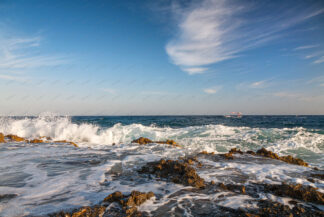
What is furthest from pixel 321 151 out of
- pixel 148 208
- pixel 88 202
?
pixel 88 202

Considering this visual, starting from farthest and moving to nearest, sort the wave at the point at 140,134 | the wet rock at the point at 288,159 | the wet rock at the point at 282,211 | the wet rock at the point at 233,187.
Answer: the wave at the point at 140,134 → the wet rock at the point at 288,159 → the wet rock at the point at 233,187 → the wet rock at the point at 282,211

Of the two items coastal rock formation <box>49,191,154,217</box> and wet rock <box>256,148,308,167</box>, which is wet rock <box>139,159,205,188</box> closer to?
coastal rock formation <box>49,191,154,217</box>

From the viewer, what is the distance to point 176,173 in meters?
4.12

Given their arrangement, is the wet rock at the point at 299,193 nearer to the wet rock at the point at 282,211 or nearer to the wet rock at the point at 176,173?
the wet rock at the point at 282,211

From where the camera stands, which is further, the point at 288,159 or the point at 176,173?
the point at 288,159

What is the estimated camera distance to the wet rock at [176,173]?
366 cm

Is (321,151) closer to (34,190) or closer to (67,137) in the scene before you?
(34,190)

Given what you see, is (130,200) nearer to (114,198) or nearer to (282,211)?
(114,198)

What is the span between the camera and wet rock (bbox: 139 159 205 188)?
3.66 m

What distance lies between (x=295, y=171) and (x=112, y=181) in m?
4.69

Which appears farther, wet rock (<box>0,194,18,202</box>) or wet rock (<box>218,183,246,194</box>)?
wet rock (<box>218,183,246,194</box>)

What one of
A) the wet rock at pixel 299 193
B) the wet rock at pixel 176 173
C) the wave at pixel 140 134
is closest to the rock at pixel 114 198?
the wet rock at pixel 176 173

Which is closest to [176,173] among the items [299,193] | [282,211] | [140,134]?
[282,211]

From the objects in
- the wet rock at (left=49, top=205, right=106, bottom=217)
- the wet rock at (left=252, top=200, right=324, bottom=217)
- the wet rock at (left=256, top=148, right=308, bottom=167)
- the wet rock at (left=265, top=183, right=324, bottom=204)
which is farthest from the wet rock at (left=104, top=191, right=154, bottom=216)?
the wet rock at (left=256, top=148, right=308, bottom=167)
